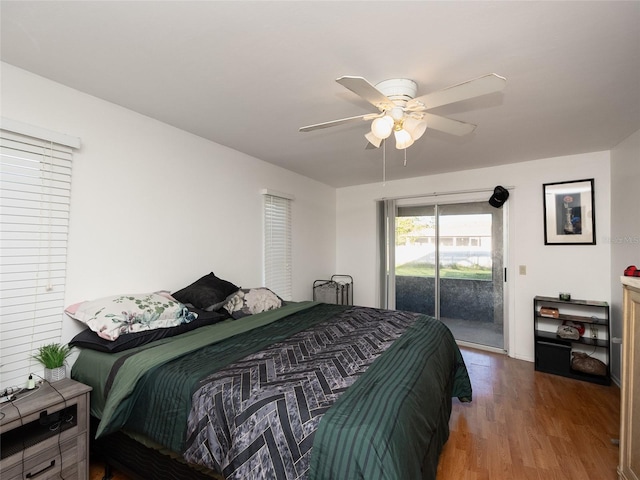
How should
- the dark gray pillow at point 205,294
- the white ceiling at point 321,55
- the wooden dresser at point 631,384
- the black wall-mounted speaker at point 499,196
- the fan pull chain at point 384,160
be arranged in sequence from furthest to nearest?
the black wall-mounted speaker at point 499,196
the fan pull chain at point 384,160
the dark gray pillow at point 205,294
the wooden dresser at point 631,384
the white ceiling at point 321,55

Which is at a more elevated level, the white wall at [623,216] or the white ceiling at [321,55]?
the white ceiling at [321,55]

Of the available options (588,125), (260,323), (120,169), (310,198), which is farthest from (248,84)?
(588,125)

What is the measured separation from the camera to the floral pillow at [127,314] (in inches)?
75.4

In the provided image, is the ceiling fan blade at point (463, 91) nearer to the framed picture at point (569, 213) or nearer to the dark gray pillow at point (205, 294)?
the dark gray pillow at point (205, 294)

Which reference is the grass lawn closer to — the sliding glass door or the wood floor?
the sliding glass door

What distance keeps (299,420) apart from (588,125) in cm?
347

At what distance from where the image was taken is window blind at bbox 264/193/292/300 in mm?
3775

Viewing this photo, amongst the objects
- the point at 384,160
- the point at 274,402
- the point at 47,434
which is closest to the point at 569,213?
the point at 384,160

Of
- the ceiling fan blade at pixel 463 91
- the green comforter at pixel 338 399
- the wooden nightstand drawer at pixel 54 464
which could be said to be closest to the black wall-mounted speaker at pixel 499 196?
the green comforter at pixel 338 399

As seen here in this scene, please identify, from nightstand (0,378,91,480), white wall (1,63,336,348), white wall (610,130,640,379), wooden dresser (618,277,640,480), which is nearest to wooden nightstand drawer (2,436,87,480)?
nightstand (0,378,91,480)

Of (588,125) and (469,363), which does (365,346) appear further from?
(588,125)

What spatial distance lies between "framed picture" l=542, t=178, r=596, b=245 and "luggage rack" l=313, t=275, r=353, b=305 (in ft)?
9.46

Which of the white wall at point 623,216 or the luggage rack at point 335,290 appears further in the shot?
the luggage rack at point 335,290

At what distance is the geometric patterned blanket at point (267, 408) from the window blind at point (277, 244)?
2030mm
